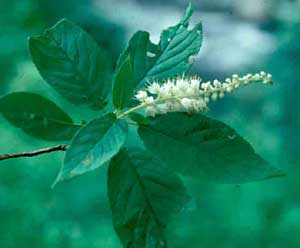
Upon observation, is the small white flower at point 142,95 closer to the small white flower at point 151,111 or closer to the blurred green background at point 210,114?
the small white flower at point 151,111

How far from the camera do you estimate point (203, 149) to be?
1.37 ft

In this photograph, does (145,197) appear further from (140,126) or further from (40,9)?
(40,9)

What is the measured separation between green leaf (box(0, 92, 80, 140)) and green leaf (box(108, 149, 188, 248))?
0.04 metres

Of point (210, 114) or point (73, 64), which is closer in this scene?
point (73, 64)

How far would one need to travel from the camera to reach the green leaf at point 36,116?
1.34 feet

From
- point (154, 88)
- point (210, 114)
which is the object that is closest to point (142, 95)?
point (154, 88)

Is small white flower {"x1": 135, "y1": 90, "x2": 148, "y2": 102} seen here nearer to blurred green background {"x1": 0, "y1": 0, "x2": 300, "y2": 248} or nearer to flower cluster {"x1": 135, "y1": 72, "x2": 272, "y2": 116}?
flower cluster {"x1": 135, "y1": 72, "x2": 272, "y2": 116}

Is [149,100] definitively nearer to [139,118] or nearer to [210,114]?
[139,118]

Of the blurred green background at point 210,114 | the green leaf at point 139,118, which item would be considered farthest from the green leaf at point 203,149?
the blurred green background at point 210,114

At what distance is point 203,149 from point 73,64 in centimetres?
10

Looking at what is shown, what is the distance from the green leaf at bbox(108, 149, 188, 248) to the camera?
421mm

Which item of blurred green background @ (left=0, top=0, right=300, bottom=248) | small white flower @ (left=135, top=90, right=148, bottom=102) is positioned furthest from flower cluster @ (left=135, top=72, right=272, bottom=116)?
blurred green background @ (left=0, top=0, right=300, bottom=248)

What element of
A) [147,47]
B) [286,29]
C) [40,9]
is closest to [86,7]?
[40,9]

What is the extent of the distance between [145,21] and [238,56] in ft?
0.75
